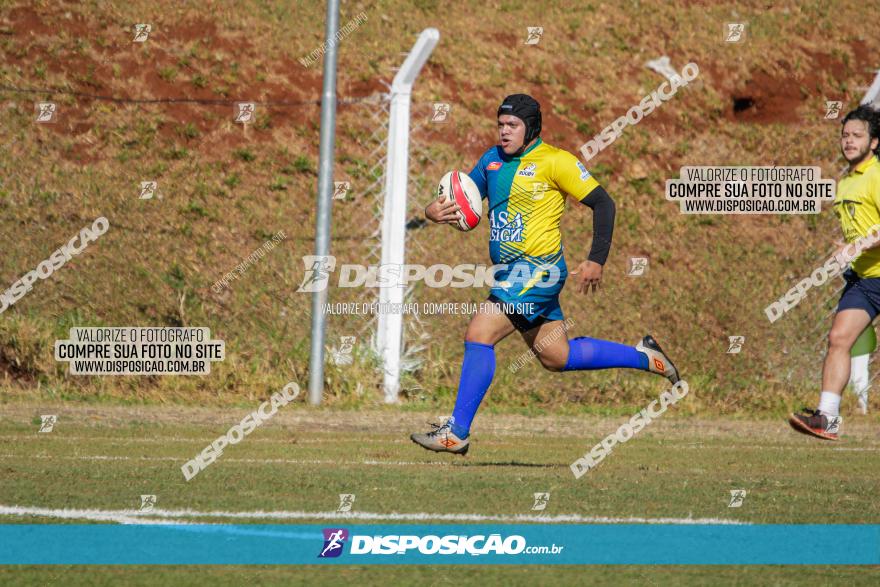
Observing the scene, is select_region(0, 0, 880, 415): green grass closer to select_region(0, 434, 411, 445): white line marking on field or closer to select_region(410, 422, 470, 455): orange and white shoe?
select_region(0, 434, 411, 445): white line marking on field

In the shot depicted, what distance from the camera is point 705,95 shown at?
22.2 metres

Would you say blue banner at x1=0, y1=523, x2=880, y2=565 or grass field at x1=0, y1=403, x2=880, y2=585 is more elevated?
blue banner at x1=0, y1=523, x2=880, y2=565

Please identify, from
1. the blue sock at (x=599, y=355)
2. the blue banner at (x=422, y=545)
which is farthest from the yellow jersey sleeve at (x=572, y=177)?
the blue banner at (x=422, y=545)

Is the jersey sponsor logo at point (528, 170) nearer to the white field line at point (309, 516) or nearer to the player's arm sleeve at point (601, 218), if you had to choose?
the player's arm sleeve at point (601, 218)

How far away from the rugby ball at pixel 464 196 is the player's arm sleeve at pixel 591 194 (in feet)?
1.76

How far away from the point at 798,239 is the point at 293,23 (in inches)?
379

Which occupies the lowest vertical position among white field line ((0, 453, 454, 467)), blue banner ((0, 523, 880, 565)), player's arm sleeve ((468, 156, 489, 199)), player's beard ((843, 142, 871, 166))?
white field line ((0, 453, 454, 467))

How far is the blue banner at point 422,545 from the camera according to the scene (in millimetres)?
5414

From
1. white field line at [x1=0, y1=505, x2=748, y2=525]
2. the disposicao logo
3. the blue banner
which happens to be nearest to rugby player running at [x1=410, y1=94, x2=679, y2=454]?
white field line at [x1=0, y1=505, x2=748, y2=525]

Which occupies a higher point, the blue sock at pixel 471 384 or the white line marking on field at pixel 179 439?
the blue sock at pixel 471 384

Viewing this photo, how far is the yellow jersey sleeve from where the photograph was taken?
25.5 ft

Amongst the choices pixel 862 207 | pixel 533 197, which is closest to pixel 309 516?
pixel 533 197

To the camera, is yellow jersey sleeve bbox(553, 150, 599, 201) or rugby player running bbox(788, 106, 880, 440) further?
rugby player running bbox(788, 106, 880, 440)

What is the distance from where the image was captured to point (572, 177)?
778 cm
